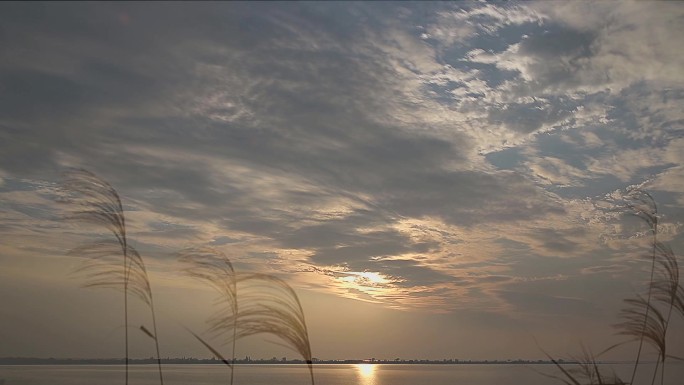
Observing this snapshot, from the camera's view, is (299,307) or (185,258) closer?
(299,307)

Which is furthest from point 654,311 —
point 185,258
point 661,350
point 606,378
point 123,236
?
point 123,236

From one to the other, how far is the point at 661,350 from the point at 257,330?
2.49 meters

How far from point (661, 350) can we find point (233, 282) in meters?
2.66

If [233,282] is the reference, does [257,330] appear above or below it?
below

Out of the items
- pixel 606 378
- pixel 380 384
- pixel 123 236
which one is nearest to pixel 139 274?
pixel 123 236

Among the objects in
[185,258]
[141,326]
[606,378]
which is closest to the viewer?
[141,326]

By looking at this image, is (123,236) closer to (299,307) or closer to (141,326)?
(141,326)

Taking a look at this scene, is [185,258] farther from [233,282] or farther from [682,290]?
[682,290]

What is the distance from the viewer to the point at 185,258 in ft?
12.9

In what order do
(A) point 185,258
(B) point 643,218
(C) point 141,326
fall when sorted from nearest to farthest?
(C) point 141,326
(A) point 185,258
(B) point 643,218

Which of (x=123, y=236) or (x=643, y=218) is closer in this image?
(x=123, y=236)

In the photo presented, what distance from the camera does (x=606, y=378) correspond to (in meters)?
4.22

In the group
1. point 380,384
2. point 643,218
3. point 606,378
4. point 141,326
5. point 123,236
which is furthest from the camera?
point 380,384

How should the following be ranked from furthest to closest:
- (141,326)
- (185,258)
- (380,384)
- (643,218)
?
(380,384), (643,218), (185,258), (141,326)
